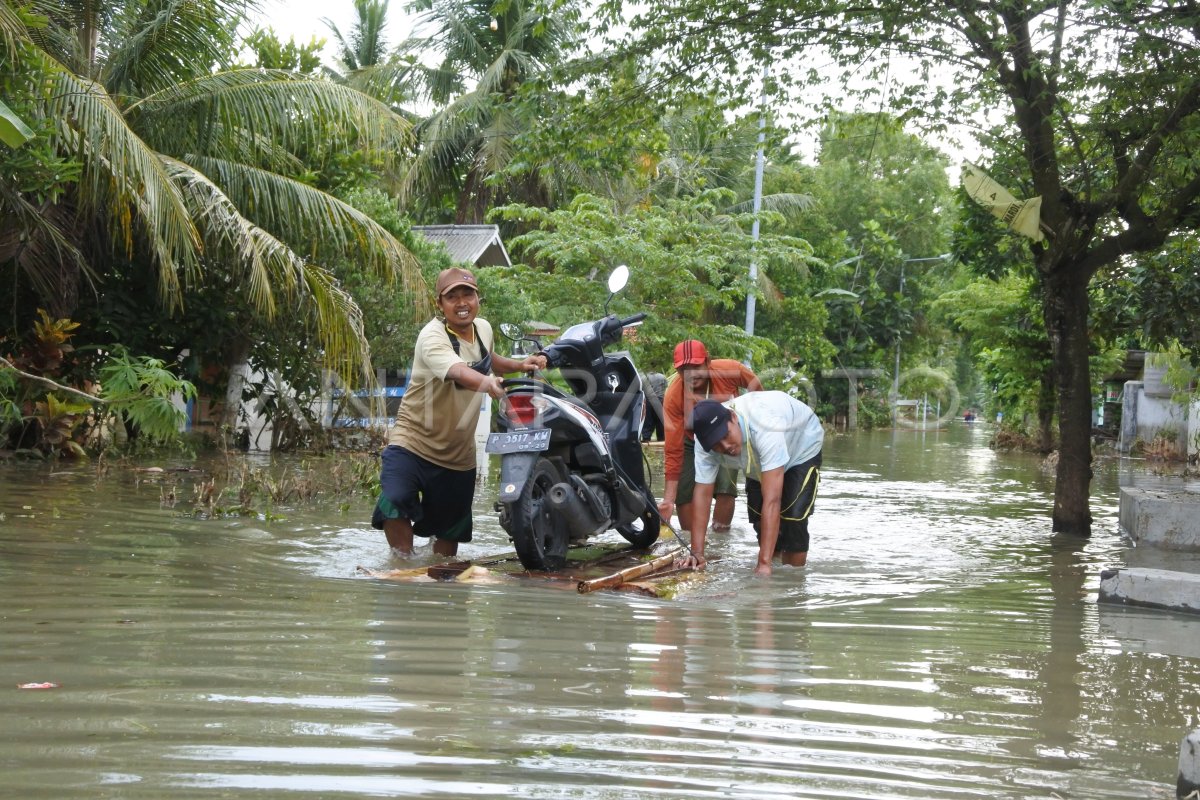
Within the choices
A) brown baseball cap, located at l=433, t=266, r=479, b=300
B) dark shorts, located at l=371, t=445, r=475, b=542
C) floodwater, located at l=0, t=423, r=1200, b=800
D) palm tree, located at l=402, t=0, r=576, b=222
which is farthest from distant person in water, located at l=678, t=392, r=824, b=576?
palm tree, located at l=402, t=0, r=576, b=222

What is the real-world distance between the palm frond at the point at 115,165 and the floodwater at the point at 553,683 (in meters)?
5.00

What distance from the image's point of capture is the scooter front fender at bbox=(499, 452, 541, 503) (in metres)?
6.23

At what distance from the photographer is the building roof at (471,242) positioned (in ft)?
88.8

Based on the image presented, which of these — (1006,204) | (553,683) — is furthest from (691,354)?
(553,683)

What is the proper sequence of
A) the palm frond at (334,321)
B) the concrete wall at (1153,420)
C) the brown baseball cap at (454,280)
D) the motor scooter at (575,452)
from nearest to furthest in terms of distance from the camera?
the motor scooter at (575,452) → the brown baseball cap at (454,280) → the palm frond at (334,321) → the concrete wall at (1153,420)

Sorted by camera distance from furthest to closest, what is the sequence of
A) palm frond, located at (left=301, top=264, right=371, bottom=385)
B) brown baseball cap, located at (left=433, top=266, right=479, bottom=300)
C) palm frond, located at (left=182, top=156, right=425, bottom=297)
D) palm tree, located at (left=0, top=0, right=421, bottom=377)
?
palm frond, located at (left=182, top=156, right=425, bottom=297) → palm frond, located at (left=301, top=264, right=371, bottom=385) → palm tree, located at (left=0, top=0, right=421, bottom=377) → brown baseball cap, located at (left=433, top=266, right=479, bottom=300)

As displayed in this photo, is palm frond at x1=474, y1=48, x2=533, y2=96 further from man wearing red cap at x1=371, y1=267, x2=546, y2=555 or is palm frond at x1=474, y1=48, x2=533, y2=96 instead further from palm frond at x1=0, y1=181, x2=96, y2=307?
man wearing red cap at x1=371, y1=267, x2=546, y2=555

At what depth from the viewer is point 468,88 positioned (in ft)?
100

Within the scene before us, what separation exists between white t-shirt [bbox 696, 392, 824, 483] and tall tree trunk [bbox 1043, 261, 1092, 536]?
3696mm

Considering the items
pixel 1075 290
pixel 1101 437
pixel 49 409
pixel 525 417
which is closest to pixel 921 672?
pixel 525 417

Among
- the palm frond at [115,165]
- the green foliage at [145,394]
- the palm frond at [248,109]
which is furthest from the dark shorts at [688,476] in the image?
the palm frond at [248,109]

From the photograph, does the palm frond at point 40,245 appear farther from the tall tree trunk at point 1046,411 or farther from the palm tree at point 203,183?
the tall tree trunk at point 1046,411

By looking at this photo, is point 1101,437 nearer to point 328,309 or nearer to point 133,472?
point 328,309

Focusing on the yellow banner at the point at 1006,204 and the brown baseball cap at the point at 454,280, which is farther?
the yellow banner at the point at 1006,204
